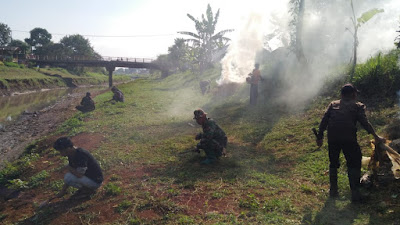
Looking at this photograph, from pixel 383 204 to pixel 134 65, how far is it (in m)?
50.8

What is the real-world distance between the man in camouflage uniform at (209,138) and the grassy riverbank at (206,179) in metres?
0.32

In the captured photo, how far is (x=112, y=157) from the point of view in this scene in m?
8.90

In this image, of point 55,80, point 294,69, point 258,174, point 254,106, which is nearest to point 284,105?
point 254,106

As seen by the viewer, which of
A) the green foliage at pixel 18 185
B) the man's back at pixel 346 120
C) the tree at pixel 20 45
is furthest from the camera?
the tree at pixel 20 45

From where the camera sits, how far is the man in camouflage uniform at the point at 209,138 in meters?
7.62

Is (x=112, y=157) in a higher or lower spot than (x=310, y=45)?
lower

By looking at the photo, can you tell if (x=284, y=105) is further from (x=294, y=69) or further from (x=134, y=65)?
(x=134, y=65)

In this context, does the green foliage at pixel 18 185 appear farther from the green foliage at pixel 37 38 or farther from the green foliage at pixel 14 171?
the green foliage at pixel 37 38

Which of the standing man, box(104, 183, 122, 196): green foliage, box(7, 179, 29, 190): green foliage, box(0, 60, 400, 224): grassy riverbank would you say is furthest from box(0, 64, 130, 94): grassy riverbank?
box(104, 183, 122, 196): green foliage

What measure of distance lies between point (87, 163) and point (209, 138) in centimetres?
296

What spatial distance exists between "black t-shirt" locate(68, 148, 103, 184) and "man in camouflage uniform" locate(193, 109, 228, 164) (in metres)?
2.60

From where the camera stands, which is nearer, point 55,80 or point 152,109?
point 152,109

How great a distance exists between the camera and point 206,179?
22.1ft

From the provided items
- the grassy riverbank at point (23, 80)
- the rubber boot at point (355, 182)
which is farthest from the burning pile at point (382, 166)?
the grassy riverbank at point (23, 80)
